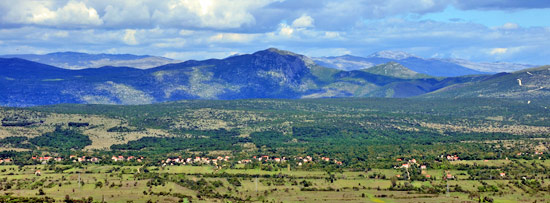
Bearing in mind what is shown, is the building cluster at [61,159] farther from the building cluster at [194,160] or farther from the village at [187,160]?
the building cluster at [194,160]

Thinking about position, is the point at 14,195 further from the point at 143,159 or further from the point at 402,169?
the point at 402,169

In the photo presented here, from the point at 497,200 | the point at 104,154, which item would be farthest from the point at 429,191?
the point at 104,154

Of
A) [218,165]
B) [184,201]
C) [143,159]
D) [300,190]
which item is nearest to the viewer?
[184,201]

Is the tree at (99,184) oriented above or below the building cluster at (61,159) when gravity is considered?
below

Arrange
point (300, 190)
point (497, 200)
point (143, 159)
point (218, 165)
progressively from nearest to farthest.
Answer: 1. point (497, 200)
2. point (300, 190)
3. point (218, 165)
4. point (143, 159)

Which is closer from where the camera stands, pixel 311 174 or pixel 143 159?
pixel 311 174

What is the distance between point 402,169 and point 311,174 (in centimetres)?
2124

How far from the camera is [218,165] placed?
166750 mm

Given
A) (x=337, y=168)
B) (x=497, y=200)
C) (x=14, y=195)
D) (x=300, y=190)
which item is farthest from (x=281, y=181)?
(x=14, y=195)

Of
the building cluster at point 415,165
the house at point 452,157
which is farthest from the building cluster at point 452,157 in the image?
the building cluster at point 415,165

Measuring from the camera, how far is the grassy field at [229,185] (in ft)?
417

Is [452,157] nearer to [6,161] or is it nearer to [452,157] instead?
[452,157]

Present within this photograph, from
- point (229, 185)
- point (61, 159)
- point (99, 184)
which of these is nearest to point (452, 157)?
point (229, 185)

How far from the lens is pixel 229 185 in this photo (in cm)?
14038
